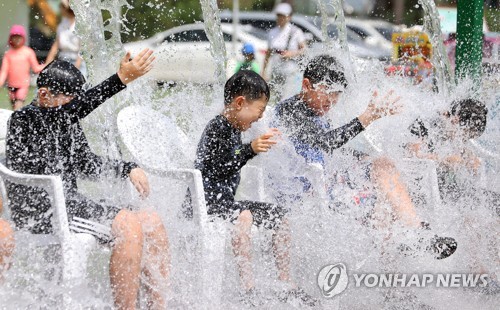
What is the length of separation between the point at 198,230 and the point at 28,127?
2.74 ft

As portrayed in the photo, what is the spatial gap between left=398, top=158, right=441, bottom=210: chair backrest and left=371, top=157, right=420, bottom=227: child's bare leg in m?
0.14

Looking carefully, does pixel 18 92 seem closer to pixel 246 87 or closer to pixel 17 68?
pixel 17 68

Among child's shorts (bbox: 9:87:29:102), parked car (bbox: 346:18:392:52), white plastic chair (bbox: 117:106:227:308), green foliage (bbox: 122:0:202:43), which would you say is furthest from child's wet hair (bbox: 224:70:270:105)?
green foliage (bbox: 122:0:202:43)

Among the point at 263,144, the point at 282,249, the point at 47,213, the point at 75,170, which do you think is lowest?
the point at 282,249

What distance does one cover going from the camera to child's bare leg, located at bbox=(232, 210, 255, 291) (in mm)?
4059

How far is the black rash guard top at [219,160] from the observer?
13.8ft

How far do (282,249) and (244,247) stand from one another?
9.4 inches

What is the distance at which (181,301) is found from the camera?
3893mm

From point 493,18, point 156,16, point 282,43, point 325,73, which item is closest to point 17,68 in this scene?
Result: point 282,43

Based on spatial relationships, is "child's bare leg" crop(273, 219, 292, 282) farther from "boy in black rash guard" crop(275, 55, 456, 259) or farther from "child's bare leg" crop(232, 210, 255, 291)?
"boy in black rash guard" crop(275, 55, 456, 259)

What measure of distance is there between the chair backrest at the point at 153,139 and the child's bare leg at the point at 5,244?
3.23 ft

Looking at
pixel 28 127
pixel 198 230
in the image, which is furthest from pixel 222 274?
pixel 28 127

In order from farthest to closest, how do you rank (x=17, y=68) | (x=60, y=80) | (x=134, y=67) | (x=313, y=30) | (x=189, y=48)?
1. (x=189, y=48)
2. (x=313, y=30)
3. (x=17, y=68)
4. (x=60, y=80)
5. (x=134, y=67)

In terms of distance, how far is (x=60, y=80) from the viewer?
13.2 feet
